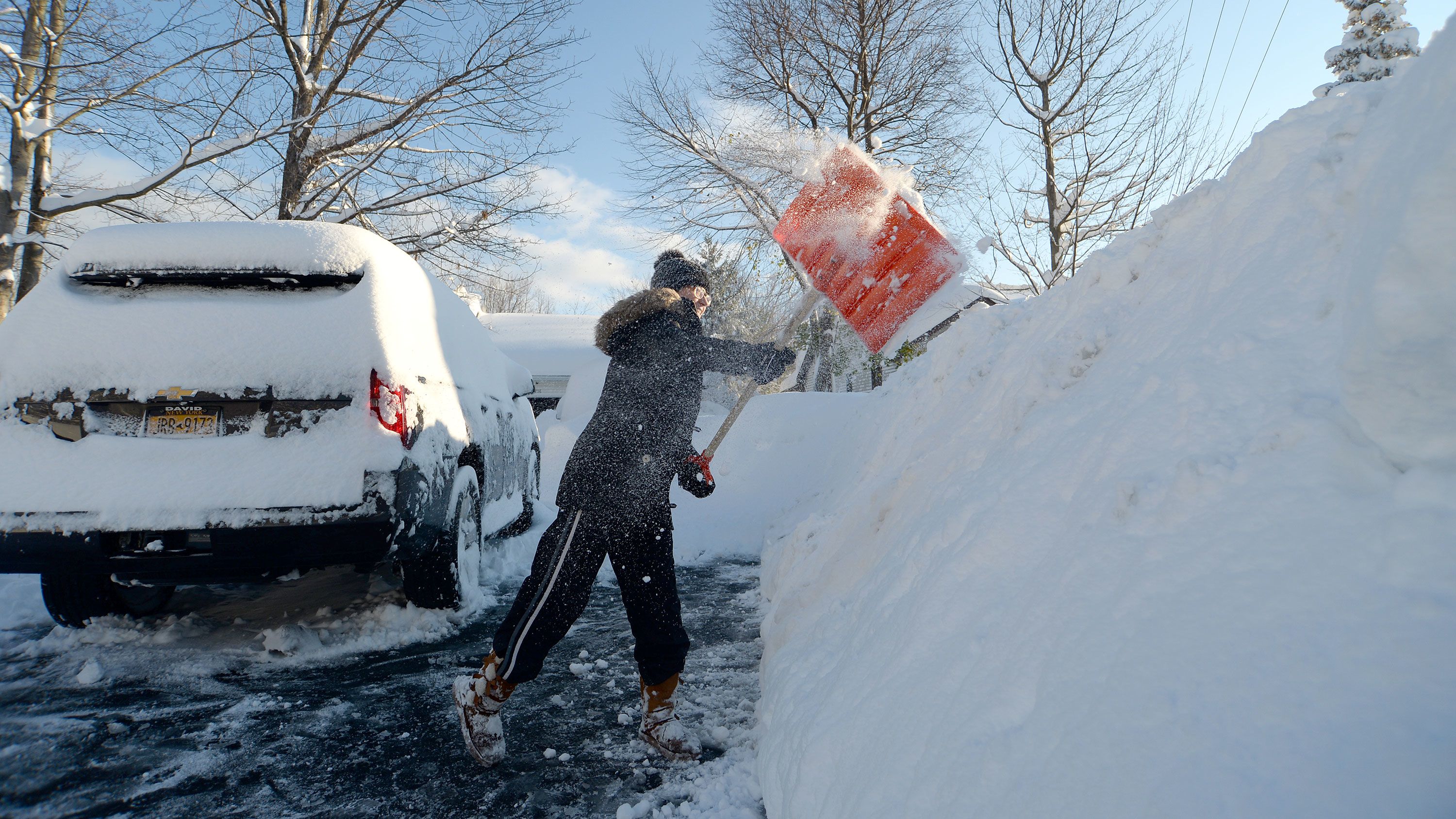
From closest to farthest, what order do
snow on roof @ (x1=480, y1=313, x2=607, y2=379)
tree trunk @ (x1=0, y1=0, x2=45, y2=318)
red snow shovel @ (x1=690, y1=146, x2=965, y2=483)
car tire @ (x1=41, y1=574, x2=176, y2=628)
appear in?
car tire @ (x1=41, y1=574, x2=176, y2=628), red snow shovel @ (x1=690, y1=146, x2=965, y2=483), tree trunk @ (x1=0, y1=0, x2=45, y2=318), snow on roof @ (x1=480, y1=313, x2=607, y2=379)

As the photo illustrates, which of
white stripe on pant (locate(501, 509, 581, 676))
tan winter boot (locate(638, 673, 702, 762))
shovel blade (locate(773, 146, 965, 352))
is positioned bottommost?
tan winter boot (locate(638, 673, 702, 762))

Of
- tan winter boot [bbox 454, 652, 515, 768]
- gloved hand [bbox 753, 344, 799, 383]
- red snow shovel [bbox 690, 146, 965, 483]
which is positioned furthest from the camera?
red snow shovel [bbox 690, 146, 965, 483]

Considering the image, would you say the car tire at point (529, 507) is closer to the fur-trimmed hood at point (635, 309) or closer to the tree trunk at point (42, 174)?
the fur-trimmed hood at point (635, 309)

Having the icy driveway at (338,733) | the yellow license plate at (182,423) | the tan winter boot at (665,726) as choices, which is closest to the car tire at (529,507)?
the icy driveway at (338,733)

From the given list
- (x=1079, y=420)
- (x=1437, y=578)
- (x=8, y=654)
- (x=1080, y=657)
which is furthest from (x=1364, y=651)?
(x=8, y=654)

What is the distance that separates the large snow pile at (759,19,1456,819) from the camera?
2.96 feet

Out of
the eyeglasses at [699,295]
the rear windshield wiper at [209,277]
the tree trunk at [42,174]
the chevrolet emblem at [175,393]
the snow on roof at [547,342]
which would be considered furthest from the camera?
the snow on roof at [547,342]

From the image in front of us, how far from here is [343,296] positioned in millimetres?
3160

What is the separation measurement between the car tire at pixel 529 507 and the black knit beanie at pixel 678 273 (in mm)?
2764

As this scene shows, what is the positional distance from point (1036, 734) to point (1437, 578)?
0.55m

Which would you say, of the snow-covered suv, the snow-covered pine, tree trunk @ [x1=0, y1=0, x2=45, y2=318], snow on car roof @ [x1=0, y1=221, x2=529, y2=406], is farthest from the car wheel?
the snow-covered pine

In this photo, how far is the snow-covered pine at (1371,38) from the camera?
9.54 metres

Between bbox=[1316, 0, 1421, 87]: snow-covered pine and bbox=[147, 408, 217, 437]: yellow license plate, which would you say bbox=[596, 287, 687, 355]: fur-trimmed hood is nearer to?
bbox=[147, 408, 217, 437]: yellow license plate

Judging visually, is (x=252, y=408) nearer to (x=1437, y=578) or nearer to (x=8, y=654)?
(x=8, y=654)
